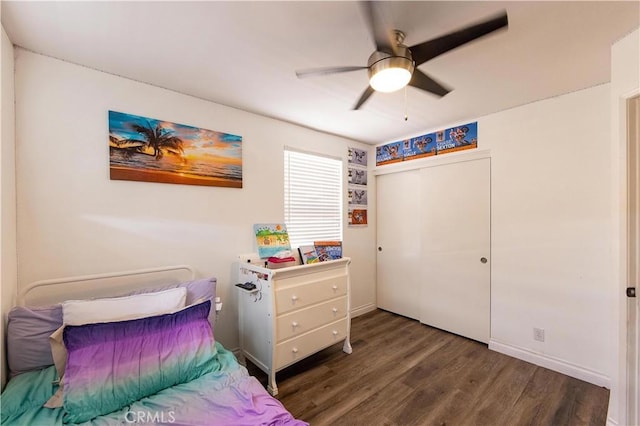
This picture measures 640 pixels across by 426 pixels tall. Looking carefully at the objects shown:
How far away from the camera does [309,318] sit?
7.47ft

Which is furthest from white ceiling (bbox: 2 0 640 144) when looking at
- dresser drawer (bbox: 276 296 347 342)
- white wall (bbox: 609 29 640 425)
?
dresser drawer (bbox: 276 296 347 342)

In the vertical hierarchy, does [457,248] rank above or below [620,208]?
below

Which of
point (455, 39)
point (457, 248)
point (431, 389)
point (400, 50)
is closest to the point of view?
point (455, 39)

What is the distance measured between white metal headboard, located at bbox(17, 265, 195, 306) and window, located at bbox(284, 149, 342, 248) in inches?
47.0

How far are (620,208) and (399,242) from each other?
7.03ft

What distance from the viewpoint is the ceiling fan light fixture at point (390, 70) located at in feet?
4.48

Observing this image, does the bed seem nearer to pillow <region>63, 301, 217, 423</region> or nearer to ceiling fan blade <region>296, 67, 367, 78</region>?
pillow <region>63, 301, 217, 423</region>

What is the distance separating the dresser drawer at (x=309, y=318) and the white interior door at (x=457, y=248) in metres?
1.28

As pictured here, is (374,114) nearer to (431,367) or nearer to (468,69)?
(468,69)

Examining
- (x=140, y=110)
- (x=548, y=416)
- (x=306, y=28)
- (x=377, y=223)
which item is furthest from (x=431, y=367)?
(x=140, y=110)

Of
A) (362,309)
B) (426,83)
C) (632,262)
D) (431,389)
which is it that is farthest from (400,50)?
(362,309)

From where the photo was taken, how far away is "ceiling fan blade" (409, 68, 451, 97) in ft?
5.00

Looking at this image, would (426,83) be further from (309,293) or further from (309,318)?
(309,318)

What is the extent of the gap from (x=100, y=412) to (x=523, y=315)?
3170mm
